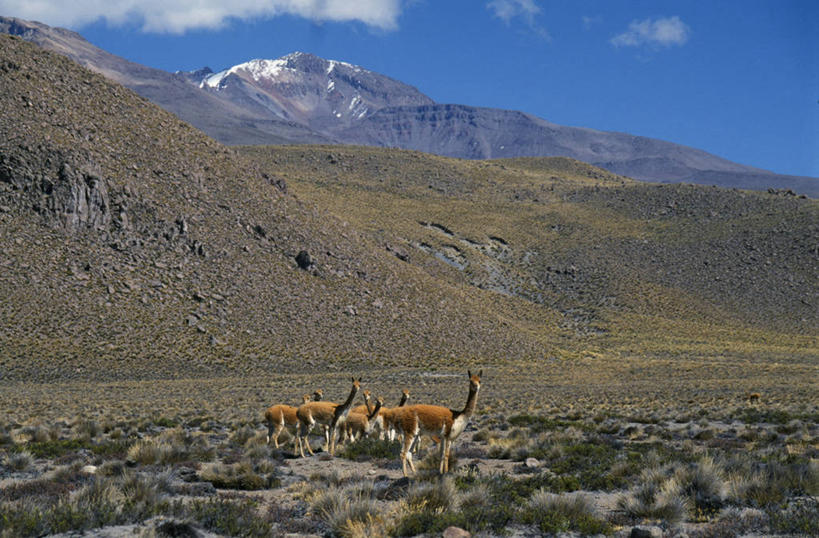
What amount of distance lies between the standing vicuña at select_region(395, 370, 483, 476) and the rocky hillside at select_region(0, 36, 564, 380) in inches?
1358

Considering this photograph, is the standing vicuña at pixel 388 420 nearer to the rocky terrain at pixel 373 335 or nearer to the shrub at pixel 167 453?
the rocky terrain at pixel 373 335

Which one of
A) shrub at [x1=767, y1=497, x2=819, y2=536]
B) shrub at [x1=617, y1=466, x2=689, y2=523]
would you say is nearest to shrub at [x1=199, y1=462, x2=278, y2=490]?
shrub at [x1=617, y1=466, x2=689, y2=523]

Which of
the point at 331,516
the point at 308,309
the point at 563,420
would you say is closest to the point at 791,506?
the point at 331,516

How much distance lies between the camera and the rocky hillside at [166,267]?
142 feet

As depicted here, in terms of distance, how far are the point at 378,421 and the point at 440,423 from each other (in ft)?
18.3

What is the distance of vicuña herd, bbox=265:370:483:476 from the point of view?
34.5 ft

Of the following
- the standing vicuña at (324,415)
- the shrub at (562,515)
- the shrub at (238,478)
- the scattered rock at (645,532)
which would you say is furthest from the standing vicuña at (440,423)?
the scattered rock at (645,532)

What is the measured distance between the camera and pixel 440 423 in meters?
10.6

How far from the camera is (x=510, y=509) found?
8516 millimetres

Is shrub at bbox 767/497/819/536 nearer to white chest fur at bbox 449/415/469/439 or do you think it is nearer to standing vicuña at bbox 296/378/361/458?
white chest fur at bbox 449/415/469/439

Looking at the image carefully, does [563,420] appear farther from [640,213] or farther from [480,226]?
[640,213]

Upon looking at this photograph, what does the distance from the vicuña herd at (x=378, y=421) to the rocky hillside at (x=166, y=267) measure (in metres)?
29.6

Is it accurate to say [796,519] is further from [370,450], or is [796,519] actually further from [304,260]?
[304,260]

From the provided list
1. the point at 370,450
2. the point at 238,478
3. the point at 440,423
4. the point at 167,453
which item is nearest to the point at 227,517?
the point at 238,478
